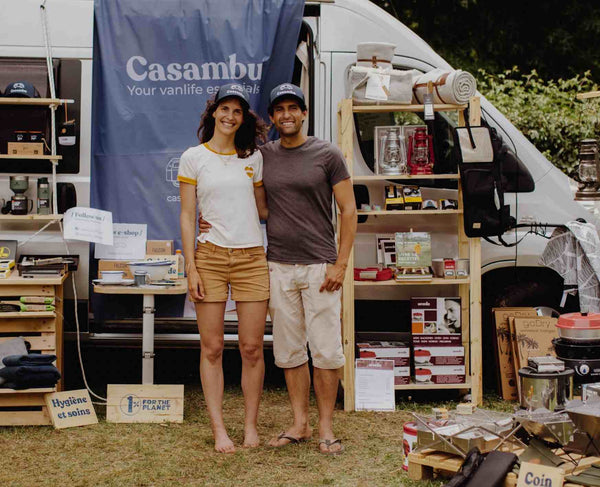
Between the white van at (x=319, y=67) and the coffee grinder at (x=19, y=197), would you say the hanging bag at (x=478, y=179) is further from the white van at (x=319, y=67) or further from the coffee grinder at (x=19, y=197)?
the coffee grinder at (x=19, y=197)

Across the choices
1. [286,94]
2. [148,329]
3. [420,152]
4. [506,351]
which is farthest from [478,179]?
[148,329]

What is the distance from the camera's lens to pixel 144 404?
527 centimetres

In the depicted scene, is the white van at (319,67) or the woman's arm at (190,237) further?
the white van at (319,67)

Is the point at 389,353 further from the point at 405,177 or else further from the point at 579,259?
the point at 579,259

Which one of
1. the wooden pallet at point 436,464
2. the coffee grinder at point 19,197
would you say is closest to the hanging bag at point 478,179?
the wooden pallet at point 436,464

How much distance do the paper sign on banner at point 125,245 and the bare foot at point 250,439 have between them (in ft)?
5.01

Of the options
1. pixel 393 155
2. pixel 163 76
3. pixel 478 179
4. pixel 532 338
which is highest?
pixel 163 76

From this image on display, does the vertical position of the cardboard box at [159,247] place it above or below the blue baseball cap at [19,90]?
below

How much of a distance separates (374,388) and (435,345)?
0.50m

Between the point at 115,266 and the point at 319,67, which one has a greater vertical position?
the point at 319,67

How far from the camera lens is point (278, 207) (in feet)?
15.2

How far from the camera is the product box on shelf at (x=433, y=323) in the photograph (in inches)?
227

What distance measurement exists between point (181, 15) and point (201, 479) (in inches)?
117

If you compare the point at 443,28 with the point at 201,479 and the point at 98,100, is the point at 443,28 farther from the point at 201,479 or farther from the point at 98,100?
the point at 201,479
